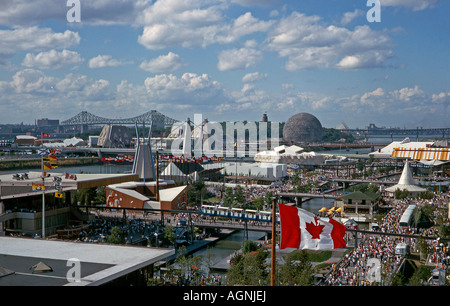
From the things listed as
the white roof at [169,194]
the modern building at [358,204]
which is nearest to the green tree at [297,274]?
the white roof at [169,194]

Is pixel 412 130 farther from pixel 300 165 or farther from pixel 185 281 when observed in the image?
pixel 185 281

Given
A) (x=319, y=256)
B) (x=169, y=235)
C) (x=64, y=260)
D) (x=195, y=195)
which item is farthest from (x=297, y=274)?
(x=195, y=195)

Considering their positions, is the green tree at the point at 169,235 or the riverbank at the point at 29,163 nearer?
the green tree at the point at 169,235

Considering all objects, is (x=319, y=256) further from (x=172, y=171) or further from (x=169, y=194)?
(x=172, y=171)

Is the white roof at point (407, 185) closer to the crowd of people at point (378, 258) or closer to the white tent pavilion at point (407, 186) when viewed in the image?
the white tent pavilion at point (407, 186)

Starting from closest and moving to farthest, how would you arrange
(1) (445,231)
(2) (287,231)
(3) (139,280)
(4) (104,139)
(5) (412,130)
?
(2) (287,231) < (3) (139,280) < (1) (445,231) < (4) (104,139) < (5) (412,130)

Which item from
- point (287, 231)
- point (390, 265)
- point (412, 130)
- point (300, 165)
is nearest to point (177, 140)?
point (300, 165)
